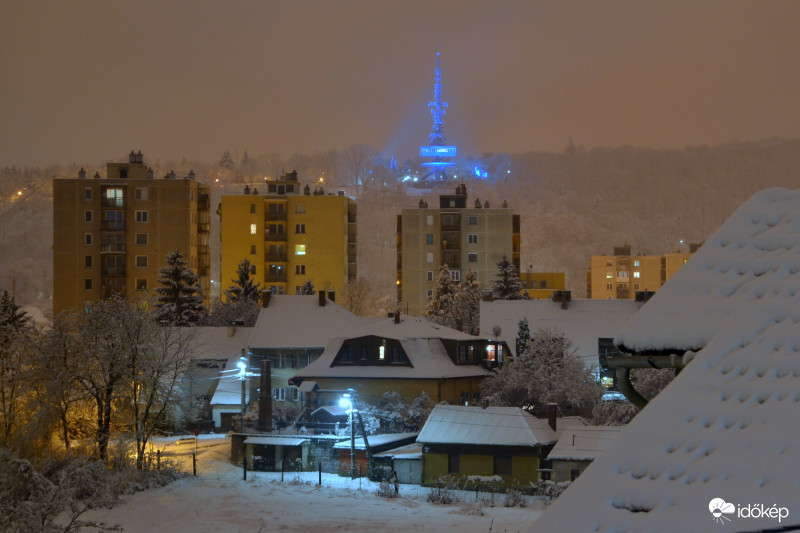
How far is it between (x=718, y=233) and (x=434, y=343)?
51.2 metres

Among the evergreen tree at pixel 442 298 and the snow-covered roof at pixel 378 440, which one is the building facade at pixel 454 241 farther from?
the snow-covered roof at pixel 378 440

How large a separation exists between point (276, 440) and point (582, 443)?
49.1ft

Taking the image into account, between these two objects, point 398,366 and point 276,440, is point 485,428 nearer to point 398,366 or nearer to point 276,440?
point 276,440

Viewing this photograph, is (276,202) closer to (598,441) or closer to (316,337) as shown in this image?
(316,337)

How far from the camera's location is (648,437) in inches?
222

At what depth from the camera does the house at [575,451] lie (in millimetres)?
42906

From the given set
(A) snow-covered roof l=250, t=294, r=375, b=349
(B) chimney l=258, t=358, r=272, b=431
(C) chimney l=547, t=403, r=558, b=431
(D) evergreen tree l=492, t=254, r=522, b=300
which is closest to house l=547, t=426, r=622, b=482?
(C) chimney l=547, t=403, r=558, b=431

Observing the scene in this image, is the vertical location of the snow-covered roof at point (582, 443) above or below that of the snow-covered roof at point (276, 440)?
above

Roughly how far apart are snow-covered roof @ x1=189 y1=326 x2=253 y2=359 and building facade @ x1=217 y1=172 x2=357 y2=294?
3278 cm

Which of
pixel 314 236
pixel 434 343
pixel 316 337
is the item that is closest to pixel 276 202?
pixel 314 236

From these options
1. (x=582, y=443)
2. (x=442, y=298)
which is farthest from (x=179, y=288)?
(x=582, y=443)

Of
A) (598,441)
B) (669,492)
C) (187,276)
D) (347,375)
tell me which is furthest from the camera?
(187,276)

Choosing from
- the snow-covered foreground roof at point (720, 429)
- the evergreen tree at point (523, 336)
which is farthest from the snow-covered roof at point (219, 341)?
the snow-covered foreground roof at point (720, 429)

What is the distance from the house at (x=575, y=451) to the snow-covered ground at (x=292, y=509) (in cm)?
299
